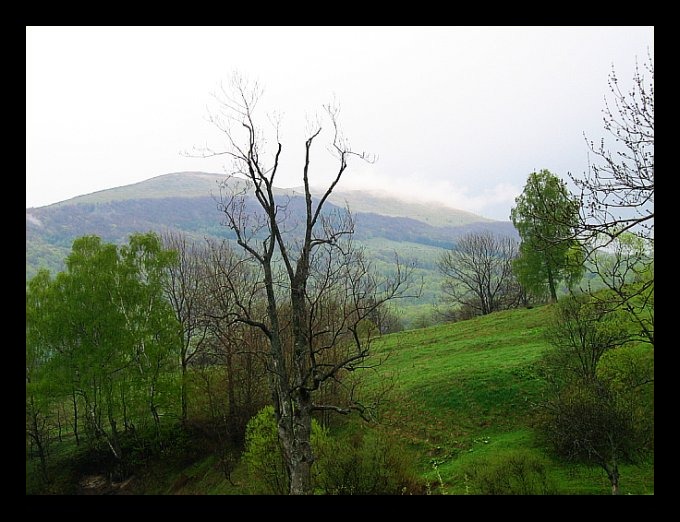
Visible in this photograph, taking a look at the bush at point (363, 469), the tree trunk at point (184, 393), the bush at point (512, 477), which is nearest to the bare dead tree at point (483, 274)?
the tree trunk at point (184, 393)

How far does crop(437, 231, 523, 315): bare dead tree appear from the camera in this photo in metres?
51.1

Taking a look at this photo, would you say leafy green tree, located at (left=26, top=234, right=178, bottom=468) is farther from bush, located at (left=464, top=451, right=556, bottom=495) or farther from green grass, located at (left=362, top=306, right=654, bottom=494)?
bush, located at (left=464, top=451, right=556, bottom=495)

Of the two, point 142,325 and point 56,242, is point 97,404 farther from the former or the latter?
point 56,242

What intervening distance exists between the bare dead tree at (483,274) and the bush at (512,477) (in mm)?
38071

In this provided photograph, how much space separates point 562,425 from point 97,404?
2258 centimetres

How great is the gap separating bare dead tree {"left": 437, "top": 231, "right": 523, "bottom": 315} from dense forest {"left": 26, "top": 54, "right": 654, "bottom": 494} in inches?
548

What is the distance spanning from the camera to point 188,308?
27.5 meters

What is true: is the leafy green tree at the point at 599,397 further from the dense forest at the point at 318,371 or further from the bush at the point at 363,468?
the bush at the point at 363,468

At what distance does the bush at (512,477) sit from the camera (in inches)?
429

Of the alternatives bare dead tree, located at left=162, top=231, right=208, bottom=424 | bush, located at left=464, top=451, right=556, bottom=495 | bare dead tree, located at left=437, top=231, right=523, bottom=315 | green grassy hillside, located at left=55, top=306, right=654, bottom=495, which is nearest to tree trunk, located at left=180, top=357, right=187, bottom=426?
bare dead tree, located at left=162, top=231, right=208, bottom=424

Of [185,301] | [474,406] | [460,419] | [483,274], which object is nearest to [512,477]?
[460,419]

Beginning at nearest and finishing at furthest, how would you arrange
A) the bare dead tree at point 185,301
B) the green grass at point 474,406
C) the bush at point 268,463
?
the bush at point 268,463
the green grass at point 474,406
the bare dead tree at point 185,301

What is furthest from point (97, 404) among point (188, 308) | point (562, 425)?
point (562, 425)

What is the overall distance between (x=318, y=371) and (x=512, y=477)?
A: 22.0 ft
